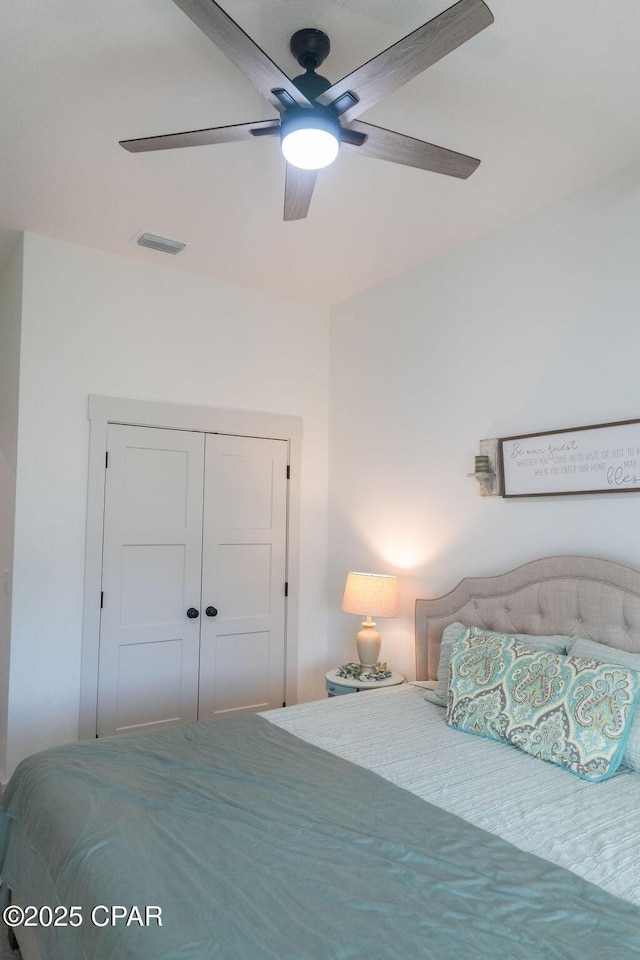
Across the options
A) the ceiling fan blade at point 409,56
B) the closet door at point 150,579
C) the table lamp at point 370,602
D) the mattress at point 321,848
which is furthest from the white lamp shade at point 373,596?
the ceiling fan blade at point 409,56

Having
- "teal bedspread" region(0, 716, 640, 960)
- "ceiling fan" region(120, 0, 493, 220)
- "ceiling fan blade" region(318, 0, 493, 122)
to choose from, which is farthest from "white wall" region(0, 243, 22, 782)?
"ceiling fan blade" region(318, 0, 493, 122)

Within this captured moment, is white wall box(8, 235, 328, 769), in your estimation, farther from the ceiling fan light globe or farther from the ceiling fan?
the ceiling fan light globe

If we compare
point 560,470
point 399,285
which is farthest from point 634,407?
point 399,285

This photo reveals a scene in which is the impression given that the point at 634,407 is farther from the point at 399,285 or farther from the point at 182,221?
the point at 182,221

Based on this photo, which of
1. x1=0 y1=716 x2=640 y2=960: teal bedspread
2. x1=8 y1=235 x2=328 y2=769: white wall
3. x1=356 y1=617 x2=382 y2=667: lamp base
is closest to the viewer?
x1=0 y1=716 x2=640 y2=960: teal bedspread

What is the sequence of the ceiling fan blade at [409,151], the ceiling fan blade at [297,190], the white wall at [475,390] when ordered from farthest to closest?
the white wall at [475,390] → the ceiling fan blade at [297,190] → the ceiling fan blade at [409,151]

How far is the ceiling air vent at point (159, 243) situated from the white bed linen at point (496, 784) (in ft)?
7.98

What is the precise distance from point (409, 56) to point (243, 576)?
292cm

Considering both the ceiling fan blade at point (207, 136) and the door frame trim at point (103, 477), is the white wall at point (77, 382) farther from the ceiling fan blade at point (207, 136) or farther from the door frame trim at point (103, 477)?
the ceiling fan blade at point (207, 136)

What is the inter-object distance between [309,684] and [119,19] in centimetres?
356

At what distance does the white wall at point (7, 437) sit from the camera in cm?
323

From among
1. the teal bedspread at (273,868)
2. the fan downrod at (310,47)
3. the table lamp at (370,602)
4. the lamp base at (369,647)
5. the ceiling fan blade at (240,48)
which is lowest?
the teal bedspread at (273,868)

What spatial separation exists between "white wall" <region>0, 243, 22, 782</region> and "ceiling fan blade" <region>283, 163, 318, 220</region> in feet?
5.60

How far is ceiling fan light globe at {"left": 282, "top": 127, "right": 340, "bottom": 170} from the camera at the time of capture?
182cm
